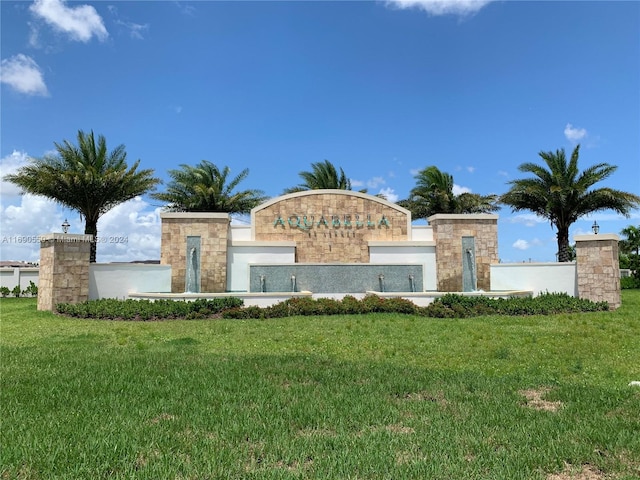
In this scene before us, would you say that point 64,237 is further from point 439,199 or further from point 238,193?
point 439,199

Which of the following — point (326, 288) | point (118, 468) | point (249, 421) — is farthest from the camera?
point (326, 288)

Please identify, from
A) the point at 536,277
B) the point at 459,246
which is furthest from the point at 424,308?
the point at 536,277

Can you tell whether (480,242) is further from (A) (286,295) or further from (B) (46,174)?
(B) (46,174)

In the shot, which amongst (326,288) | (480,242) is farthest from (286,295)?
(480,242)

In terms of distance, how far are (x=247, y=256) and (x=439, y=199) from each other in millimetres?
13165

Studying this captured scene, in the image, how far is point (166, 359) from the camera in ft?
23.2

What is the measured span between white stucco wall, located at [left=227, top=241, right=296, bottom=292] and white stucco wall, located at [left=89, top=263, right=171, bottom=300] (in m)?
2.64

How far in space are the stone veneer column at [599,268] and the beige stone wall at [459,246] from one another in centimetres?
367

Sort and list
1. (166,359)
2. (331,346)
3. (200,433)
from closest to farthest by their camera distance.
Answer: (200,433) < (166,359) < (331,346)

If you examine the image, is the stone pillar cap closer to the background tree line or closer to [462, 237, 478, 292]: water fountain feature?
the background tree line

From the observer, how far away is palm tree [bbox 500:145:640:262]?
22547mm

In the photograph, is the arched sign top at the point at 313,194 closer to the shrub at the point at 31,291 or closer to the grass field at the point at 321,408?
the grass field at the point at 321,408

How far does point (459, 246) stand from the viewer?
19.8m

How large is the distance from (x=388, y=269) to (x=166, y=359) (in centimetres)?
1260
